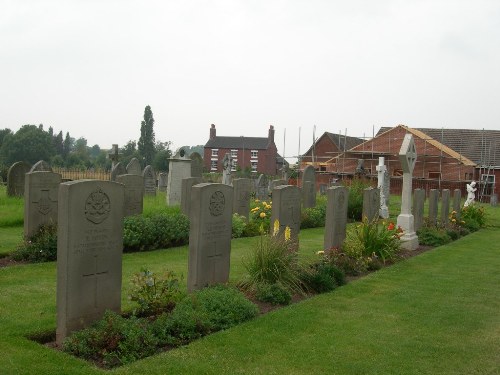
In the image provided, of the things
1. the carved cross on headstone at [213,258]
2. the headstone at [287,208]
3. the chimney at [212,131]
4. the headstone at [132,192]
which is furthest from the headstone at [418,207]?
the chimney at [212,131]

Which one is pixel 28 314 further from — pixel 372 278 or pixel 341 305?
pixel 372 278

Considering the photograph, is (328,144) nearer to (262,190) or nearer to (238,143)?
(238,143)

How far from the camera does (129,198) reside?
14875mm

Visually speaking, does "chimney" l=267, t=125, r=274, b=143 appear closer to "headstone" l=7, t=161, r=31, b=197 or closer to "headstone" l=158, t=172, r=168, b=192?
"headstone" l=158, t=172, r=168, b=192

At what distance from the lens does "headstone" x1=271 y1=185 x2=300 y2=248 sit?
32.0ft

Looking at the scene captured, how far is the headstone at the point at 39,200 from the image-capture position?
10.8 meters

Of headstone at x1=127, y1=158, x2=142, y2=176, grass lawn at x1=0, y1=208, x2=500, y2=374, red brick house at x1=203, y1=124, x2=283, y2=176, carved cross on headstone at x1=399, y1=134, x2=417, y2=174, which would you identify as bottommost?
grass lawn at x1=0, y1=208, x2=500, y2=374

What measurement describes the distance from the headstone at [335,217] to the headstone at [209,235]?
139 inches

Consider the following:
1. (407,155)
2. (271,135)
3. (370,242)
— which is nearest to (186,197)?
(370,242)

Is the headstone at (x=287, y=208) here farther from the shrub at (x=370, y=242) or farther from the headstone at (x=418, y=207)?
the headstone at (x=418, y=207)

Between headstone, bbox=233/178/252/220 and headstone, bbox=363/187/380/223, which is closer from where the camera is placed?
headstone, bbox=363/187/380/223

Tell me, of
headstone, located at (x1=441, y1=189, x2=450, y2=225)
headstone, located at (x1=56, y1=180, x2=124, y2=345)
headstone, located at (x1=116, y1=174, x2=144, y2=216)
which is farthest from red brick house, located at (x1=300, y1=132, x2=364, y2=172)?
headstone, located at (x1=56, y1=180, x2=124, y2=345)

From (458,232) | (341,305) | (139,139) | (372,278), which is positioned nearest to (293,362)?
(341,305)

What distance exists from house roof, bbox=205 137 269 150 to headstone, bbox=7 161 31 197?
59.2m
